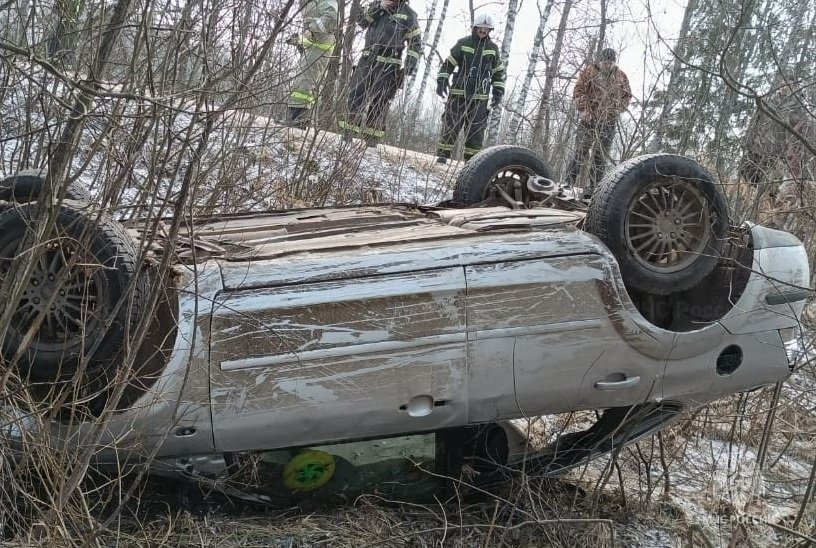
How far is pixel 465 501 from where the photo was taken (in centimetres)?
373

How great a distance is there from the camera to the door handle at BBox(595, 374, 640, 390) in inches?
127

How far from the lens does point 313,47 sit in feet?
18.0

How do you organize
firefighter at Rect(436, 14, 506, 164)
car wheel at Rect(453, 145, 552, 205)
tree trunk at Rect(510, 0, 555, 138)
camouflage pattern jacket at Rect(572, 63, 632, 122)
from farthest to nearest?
1. tree trunk at Rect(510, 0, 555, 138)
2. firefighter at Rect(436, 14, 506, 164)
3. camouflage pattern jacket at Rect(572, 63, 632, 122)
4. car wheel at Rect(453, 145, 552, 205)

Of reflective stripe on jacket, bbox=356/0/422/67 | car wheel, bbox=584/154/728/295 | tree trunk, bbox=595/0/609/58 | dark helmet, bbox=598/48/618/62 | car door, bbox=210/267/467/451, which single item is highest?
tree trunk, bbox=595/0/609/58

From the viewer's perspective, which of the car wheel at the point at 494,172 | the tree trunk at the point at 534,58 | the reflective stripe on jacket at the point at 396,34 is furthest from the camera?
the tree trunk at the point at 534,58

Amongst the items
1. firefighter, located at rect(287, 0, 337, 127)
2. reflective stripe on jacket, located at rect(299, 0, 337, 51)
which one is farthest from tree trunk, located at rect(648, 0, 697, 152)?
reflective stripe on jacket, located at rect(299, 0, 337, 51)

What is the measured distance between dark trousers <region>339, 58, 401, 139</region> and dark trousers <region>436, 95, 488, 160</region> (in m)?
1.52

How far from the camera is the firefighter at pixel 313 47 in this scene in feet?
15.9

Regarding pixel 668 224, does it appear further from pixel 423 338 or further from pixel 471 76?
pixel 471 76

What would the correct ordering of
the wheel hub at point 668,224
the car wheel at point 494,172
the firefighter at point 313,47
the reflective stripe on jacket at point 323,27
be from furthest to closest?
the reflective stripe on jacket at point 323,27 < the firefighter at point 313,47 < the car wheel at point 494,172 < the wheel hub at point 668,224

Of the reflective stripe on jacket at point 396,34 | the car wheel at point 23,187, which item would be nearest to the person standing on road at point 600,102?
the reflective stripe on jacket at point 396,34

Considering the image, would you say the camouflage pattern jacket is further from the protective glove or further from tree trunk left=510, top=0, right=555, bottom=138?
tree trunk left=510, top=0, right=555, bottom=138

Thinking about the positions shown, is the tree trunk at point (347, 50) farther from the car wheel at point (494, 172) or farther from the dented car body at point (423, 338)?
the dented car body at point (423, 338)

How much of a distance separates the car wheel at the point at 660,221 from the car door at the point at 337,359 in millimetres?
792
